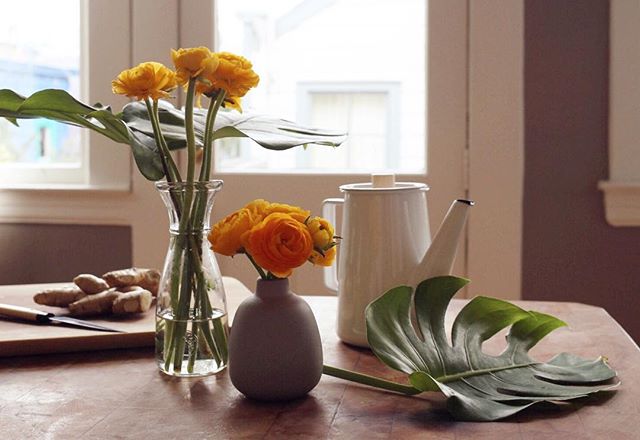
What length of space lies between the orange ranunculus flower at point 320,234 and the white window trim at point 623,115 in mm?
1263

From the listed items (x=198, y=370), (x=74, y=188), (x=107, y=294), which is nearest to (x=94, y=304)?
(x=107, y=294)

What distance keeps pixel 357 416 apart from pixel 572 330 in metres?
0.46

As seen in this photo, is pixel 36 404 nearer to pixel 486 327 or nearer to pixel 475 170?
pixel 486 327

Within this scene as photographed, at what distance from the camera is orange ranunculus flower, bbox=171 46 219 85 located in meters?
0.89

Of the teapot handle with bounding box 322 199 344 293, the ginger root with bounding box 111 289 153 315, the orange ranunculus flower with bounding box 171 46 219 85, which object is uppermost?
the orange ranunculus flower with bounding box 171 46 219 85

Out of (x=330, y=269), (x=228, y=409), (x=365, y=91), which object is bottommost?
(x=228, y=409)

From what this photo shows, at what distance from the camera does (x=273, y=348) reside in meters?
0.88

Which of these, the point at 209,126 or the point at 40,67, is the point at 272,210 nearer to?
the point at 209,126

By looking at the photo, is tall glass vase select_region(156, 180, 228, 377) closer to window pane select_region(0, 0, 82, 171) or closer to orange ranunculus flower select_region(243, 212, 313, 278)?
orange ranunculus flower select_region(243, 212, 313, 278)

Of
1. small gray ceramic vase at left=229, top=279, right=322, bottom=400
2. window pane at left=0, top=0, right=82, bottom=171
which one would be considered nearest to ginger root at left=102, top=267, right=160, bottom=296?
small gray ceramic vase at left=229, top=279, right=322, bottom=400

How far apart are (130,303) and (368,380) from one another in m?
0.39

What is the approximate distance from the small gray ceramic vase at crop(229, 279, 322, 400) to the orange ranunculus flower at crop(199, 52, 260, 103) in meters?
0.21

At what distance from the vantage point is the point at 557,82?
2.00m

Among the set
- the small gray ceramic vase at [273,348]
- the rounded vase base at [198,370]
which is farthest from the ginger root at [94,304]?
the small gray ceramic vase at [273,348]
